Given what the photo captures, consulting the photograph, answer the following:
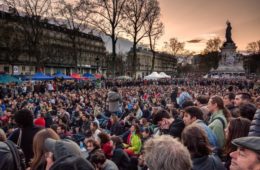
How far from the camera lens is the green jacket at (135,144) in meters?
7.73

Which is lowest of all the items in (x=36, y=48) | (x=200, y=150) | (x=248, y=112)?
(x=200, y=150)

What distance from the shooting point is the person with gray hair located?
8.09ft

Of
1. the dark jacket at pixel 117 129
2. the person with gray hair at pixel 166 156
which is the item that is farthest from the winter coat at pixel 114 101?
the person with gray hair at pixel 166 156

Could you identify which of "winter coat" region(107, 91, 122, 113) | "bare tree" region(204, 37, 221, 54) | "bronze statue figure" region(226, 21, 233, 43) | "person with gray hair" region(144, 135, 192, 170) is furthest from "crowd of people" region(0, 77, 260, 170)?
"bare tree" region(204, 37, 221, 54)

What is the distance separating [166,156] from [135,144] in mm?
5487

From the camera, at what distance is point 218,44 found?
98062 millimetres

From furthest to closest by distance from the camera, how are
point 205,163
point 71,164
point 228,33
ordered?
1. point 228,33
2. point 205,163
3. point 71,164

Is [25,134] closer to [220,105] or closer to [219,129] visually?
[219,129]

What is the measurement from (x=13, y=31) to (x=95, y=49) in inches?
1881

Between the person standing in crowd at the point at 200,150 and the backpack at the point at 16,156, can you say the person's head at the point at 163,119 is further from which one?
the backpack at the point at 16,156

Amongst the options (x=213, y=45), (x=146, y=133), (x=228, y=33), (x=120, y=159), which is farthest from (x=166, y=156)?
(x=213, y=45)

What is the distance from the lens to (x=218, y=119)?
5.32 metres

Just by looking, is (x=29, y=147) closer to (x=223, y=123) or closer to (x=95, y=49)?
(x=223, y=123)

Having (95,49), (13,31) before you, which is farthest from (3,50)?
(95,49)
